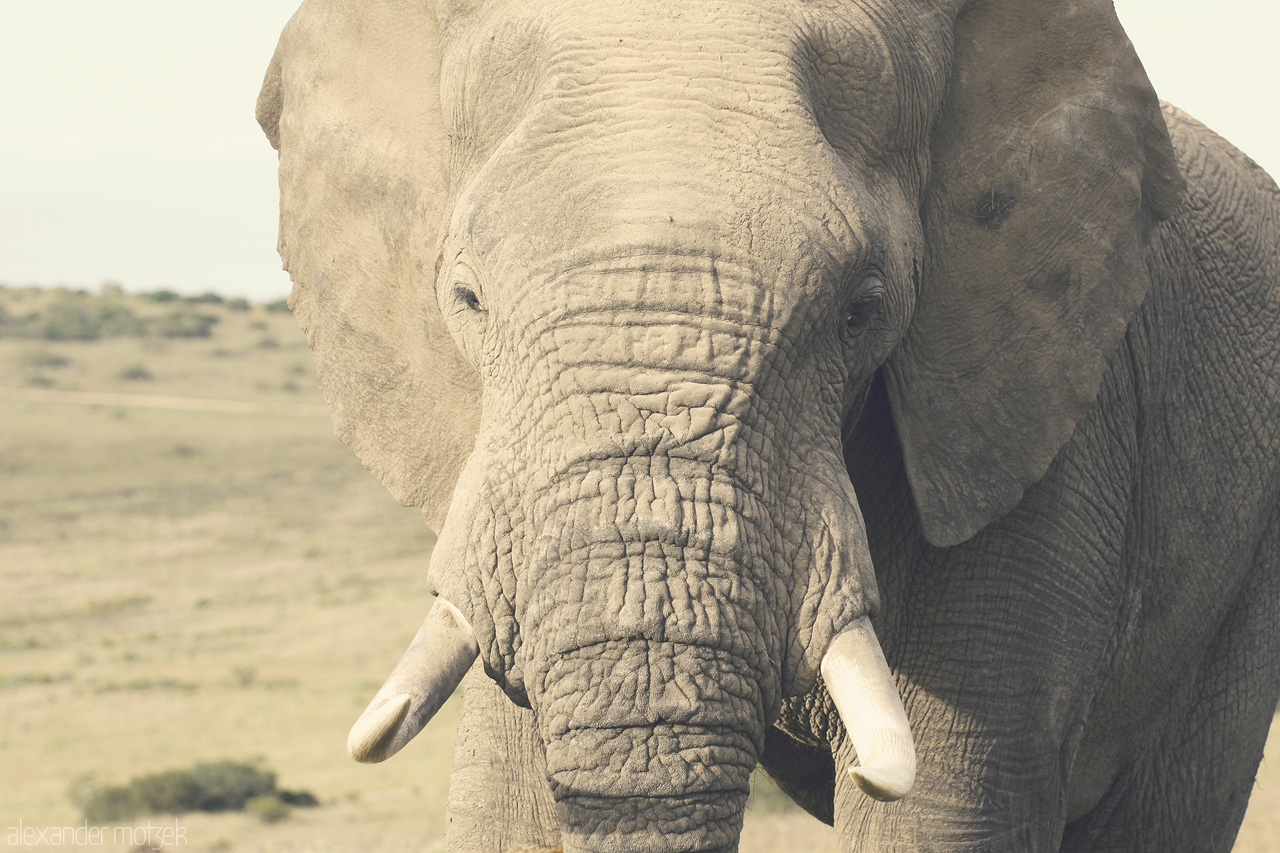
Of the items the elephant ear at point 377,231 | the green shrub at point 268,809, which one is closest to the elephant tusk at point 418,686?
the elephant ear at point 377,231

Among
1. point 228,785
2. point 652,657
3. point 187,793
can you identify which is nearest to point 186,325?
point 228,785

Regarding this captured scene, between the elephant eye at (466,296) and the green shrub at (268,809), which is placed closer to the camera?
the elephant eye at (466,296)

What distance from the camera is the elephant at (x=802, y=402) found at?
2.61 m

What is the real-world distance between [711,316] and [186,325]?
5755 centimetres

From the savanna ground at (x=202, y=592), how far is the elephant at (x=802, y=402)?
6.44m

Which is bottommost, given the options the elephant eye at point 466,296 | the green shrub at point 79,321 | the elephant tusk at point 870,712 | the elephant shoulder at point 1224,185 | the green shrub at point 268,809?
the green shrub at point 79,321

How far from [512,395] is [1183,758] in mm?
3010

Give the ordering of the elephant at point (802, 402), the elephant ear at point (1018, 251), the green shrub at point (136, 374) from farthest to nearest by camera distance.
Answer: the green shrub at point (136, 374) < the elephant ear at point (1018, 251) < the elephant at point (802, 402)

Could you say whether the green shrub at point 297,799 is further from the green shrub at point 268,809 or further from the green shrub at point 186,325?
the green shrub at point 186,325

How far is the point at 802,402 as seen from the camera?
283cm

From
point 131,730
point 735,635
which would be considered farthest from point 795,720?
point 131,730

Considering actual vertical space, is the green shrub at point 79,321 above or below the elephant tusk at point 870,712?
below

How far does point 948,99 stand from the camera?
3.43 m

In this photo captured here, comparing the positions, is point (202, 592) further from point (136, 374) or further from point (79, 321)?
point (79, 321)
